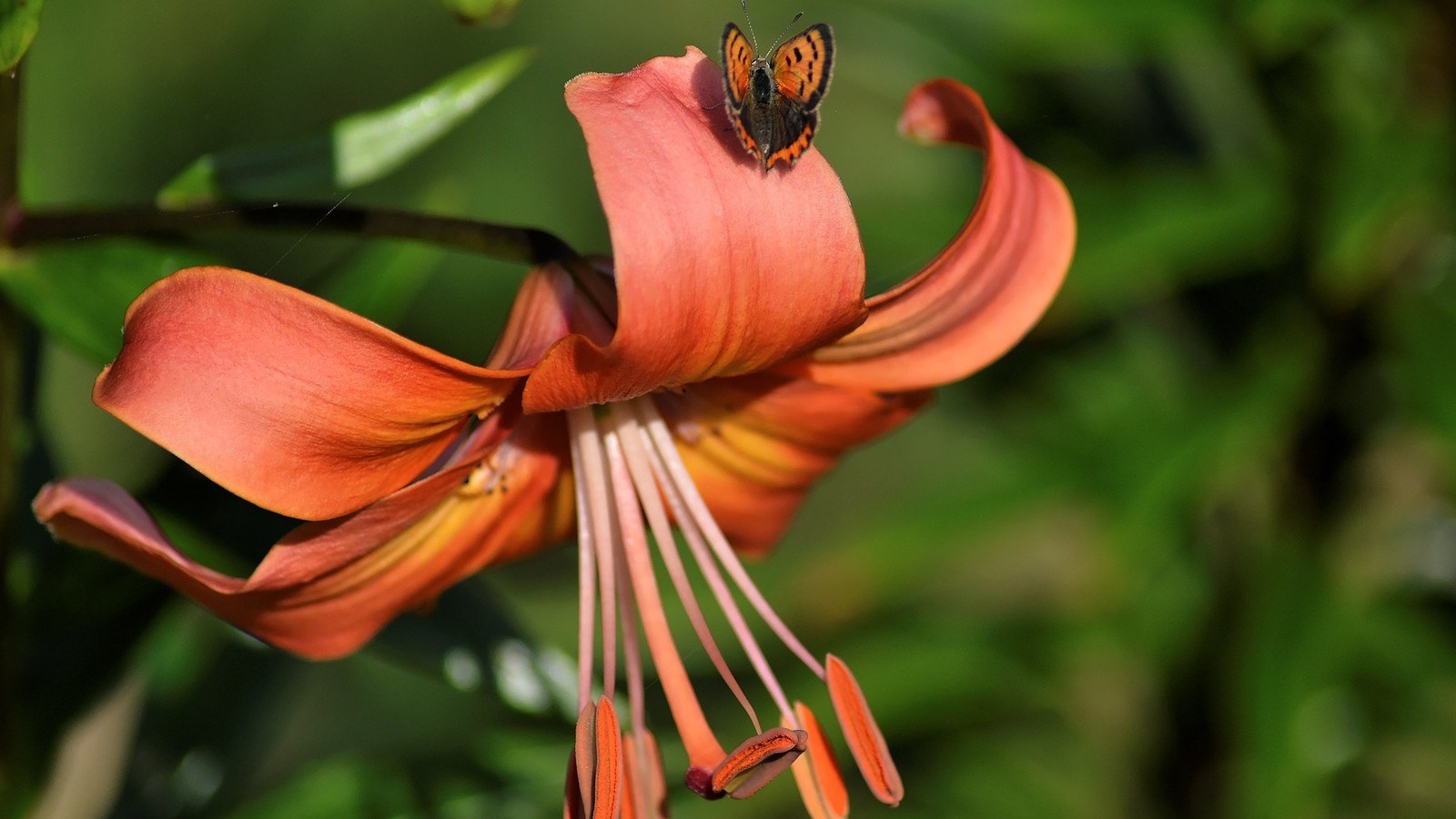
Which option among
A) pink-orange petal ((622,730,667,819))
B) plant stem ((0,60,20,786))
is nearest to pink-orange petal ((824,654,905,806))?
pink-orange petal ((622,730,667,819))

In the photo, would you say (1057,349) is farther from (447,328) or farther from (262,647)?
(447,328)

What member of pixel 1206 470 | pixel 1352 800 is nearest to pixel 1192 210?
pixel 1206 470

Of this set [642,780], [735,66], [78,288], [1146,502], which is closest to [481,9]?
[735,66]

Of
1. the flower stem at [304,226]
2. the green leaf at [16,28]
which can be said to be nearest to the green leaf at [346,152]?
the flower stem at [304,226]

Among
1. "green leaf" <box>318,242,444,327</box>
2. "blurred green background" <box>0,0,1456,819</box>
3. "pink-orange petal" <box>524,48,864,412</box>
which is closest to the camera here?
"pink-orange petal" <box>524,48,864,412</box>

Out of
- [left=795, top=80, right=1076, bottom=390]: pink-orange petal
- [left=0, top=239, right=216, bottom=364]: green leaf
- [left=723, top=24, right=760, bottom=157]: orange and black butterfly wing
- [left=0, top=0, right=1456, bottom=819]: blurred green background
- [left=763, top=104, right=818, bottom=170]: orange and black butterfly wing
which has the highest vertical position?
[left=723, top=24, right=760, bottom=157]: orange and black butterfly wing

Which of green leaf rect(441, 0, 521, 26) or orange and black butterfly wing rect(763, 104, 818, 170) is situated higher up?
green leaf rect(441, 0, 521, 26)

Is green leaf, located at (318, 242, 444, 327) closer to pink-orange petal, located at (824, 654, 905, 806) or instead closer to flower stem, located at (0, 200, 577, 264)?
flower stem, located at (0, 200, 577, 264)
